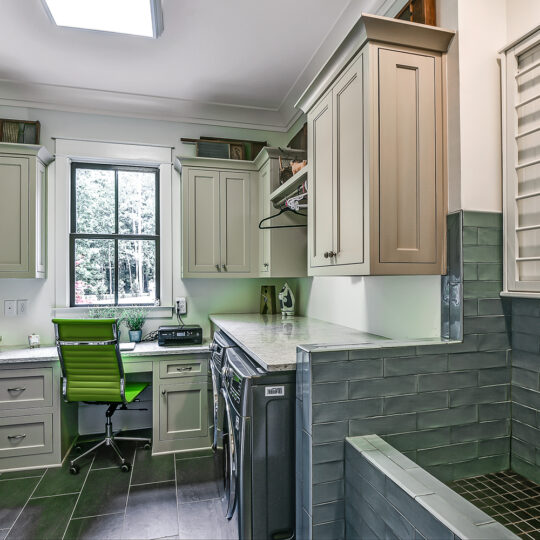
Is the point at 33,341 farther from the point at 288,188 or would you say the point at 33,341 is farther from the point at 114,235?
the point at 288,188

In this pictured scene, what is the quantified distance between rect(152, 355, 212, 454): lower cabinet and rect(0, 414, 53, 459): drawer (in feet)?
2.42

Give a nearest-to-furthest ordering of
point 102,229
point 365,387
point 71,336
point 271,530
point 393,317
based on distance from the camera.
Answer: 1. point 365,387
2. point 271,530
3. point 393,317
4. point 71,336
5. point 102,229

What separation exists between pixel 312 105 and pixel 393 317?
122cm

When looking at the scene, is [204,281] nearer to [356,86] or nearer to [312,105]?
[312,105]

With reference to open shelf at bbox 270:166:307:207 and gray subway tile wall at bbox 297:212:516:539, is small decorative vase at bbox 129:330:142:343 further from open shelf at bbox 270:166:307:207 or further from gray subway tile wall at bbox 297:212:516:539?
gray subway tile wall at bbox 297:212:516:539

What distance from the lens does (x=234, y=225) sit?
344 cm

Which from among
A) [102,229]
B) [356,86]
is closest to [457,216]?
[356,86]

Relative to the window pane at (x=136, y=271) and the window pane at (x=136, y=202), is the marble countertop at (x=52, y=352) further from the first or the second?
the window pane at (x=136, y=202)

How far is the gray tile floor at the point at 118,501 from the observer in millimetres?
2039

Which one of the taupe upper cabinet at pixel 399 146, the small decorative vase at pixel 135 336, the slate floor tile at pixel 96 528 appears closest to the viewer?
the taupe upper cabinet at pixel 399 146

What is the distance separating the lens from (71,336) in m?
2.63

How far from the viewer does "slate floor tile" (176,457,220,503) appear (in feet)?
7.80

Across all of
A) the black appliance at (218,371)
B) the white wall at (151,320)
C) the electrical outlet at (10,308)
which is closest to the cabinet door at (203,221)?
the white wall at (151,320)

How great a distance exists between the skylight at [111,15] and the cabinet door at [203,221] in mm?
1184
